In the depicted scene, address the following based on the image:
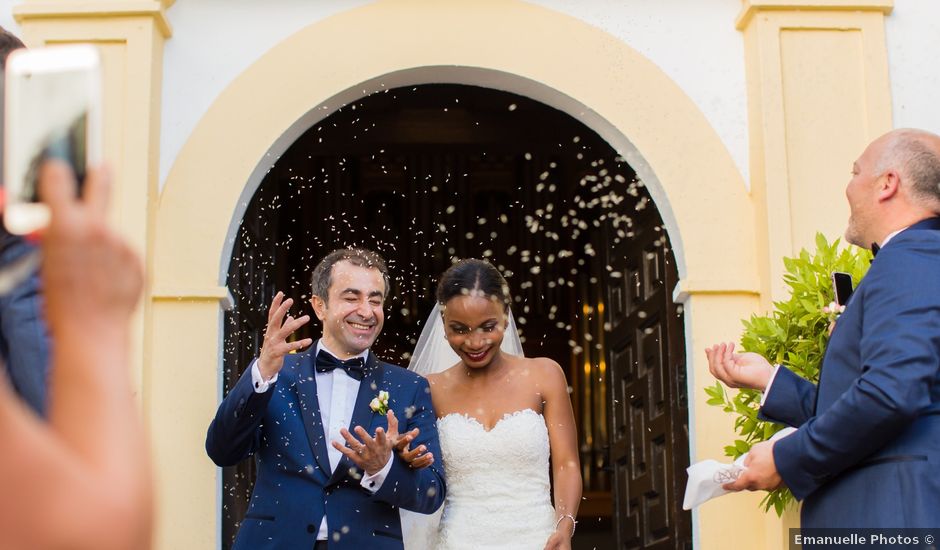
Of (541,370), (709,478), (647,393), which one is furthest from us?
(647,393)

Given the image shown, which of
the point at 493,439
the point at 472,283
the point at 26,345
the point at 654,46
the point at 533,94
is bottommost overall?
the point at 493,439

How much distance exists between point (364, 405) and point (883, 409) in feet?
6.86

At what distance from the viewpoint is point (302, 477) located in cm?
457

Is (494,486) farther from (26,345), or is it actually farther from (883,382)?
(26,345)

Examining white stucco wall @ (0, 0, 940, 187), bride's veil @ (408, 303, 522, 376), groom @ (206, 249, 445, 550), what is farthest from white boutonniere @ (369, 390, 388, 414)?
white stucco wall @ (0, 0, 940, 187)

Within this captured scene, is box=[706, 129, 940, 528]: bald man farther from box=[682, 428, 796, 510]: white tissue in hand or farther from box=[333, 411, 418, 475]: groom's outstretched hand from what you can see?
box=[333, 411, 418, 475]: groom's outstretched hand

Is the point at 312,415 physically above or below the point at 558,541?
above

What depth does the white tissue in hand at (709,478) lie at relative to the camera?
367 cm

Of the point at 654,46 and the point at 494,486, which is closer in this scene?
the point at 494,486

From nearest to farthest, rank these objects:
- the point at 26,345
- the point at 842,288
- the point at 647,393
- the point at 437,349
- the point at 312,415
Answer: the point at 26,345
the point at 842,288
the point at 312,415
the point at 437,349
the point at 647,393

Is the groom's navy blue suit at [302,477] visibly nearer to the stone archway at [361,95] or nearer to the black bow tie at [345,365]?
the black bow tie at [345,365]

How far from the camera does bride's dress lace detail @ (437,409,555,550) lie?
506cm

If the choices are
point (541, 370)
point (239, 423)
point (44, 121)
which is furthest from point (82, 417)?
point (541, 370)

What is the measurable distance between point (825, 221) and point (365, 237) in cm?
552
